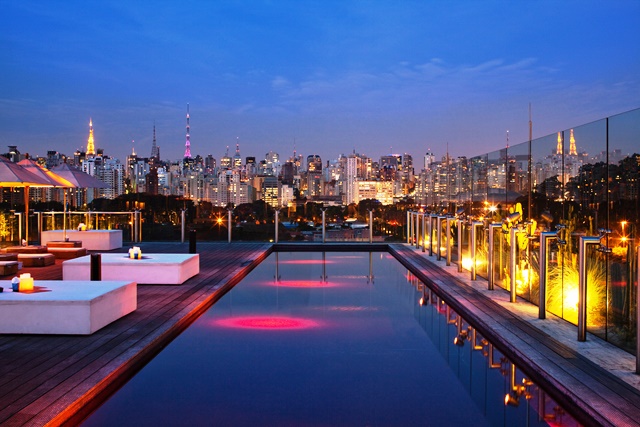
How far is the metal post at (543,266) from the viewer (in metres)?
6.05

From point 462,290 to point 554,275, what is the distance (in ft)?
6.86

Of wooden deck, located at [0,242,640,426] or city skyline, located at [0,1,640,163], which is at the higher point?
city skyline, located at [0,1,640,163]

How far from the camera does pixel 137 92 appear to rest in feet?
106

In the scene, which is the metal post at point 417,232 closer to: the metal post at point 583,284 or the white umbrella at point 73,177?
the white umbrella at point 73,177

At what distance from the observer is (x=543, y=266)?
6105 mm

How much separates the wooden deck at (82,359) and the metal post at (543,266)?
3.37 m

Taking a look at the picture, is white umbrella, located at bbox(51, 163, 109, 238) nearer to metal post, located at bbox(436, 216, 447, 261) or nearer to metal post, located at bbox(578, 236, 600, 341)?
metal post, located at bbox(436, 216, 447, 261)

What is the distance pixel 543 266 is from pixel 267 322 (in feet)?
9.12

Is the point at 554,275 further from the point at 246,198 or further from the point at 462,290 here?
the point at 246,198

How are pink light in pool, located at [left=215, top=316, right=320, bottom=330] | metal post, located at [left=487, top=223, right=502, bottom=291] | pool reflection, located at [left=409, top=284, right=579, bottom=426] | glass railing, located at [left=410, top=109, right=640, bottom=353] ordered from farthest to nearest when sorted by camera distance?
metal post, located at [left=487, top=223, right=502, bottom=291] < pink light in pool, located at [left=215, top=316, right=320, bottom=330] < glass railing, located at [left=410, top=109, right=640, bottom=353] < pool reflection, located at [left=409, top=284, right=579, bottom=426]

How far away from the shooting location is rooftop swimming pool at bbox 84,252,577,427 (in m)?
3.84

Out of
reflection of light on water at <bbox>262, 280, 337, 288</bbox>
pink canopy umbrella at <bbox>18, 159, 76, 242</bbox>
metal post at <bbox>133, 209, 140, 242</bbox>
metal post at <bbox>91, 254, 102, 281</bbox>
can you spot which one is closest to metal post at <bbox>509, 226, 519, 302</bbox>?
reflection of light on water at <bbox>262, 280, 337, 288</bbox>

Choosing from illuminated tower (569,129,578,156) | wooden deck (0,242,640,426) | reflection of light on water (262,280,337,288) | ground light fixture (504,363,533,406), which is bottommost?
ground light fixture (504,363,533,406)

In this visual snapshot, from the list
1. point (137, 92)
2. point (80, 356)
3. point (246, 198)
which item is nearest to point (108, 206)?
point (246, 198)
